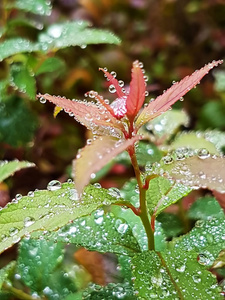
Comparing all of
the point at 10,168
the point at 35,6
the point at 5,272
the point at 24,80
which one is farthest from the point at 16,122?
the point at 5,272

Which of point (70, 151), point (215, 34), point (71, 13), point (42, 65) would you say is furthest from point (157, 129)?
point (71, 13)

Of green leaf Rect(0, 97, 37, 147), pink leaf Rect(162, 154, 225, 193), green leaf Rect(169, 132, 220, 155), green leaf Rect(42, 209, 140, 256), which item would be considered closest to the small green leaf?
pink leaf Rect(162, 154, 225, 193)

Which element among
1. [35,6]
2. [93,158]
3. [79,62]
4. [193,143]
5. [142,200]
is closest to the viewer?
[93,158]

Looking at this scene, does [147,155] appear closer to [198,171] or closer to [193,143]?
[193,143]

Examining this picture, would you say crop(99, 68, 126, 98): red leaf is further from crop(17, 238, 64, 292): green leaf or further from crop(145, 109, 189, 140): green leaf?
crop(145, 109, 189, 140): green leaf

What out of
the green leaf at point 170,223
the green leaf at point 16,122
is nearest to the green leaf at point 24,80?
the green leaf at point 16,122

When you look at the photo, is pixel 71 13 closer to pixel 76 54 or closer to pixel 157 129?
pixel 76 54

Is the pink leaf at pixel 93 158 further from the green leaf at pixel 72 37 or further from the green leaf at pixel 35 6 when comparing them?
the green leaf at pixel 35 6
